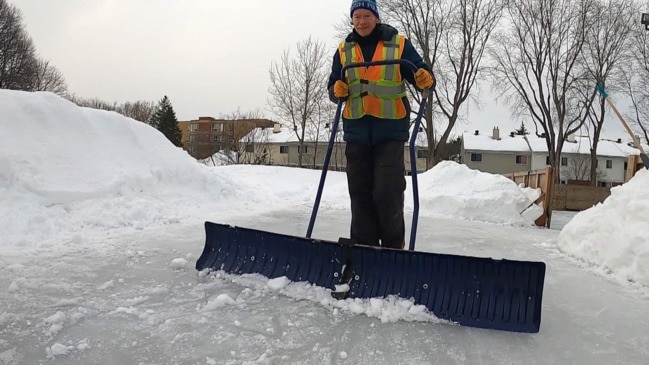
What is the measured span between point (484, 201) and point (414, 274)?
6765 millimetres

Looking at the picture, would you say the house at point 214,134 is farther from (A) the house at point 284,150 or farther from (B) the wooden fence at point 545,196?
(B) the wooden fence at point 545,196

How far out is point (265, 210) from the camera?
7.31 meters

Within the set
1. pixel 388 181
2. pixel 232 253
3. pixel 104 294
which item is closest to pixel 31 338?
pixel 104 294

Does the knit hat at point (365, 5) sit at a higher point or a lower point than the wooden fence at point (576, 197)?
higher

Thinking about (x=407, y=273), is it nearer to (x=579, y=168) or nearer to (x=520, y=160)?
(x=520, y=160)

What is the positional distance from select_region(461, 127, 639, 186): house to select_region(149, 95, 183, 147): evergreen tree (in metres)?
29.9

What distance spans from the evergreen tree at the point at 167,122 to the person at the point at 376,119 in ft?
142

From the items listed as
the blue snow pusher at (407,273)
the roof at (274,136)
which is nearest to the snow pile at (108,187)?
the blue snow pusher at (407,273)

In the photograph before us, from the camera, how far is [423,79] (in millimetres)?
2803

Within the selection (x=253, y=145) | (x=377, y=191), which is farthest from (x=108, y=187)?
(x=253, y=145)

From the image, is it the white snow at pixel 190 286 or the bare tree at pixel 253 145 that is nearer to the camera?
the white snow at pixel 190 286

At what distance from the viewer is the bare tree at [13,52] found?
28.2 meters

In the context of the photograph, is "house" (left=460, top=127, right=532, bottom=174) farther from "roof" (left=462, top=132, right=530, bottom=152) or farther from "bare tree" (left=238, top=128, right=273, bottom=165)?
"bare tree" (left=238, top=128, right=273, bottom=165)

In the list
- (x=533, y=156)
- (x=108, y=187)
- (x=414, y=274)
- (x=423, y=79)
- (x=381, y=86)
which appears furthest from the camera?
(x=533, y=156)
